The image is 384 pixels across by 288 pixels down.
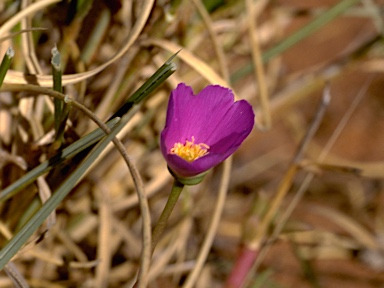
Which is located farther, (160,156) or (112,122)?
(160,156)

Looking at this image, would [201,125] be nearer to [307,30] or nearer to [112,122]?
[112,122]

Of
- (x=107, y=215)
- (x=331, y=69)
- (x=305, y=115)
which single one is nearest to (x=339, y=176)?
(x=305, y=115)

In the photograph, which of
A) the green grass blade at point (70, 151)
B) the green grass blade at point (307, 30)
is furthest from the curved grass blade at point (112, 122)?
the green grass blade at point (307, 30)

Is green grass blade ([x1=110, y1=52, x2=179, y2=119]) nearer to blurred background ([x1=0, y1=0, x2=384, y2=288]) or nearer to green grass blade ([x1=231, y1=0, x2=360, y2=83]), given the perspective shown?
blurred background ([x1=0, y1=0, x2=384, y2=288])

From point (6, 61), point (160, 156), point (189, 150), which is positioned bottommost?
point (160, 156)

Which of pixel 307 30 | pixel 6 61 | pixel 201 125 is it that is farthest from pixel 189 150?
pixel 307 30

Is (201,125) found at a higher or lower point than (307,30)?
higher

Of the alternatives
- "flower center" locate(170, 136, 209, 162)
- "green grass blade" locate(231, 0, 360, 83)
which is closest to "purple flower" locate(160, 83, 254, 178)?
"flower center" locate(170, 136, 209, 162)
